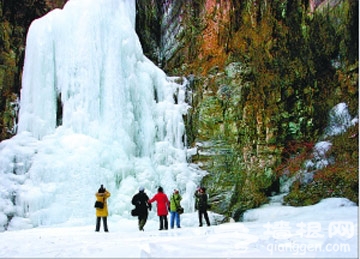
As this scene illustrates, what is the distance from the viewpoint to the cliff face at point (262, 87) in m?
14.1

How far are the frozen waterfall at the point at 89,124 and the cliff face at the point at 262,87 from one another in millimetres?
856

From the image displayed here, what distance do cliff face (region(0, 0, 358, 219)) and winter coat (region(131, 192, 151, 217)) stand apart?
14.6 ft

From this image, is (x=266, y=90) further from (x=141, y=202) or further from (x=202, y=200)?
(x=141, y=202)

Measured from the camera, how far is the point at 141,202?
9.40m

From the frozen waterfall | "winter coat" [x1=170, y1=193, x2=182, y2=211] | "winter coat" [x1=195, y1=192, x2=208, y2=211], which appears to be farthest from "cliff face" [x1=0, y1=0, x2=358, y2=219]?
"winter coat" [x1=170, y1=193, x2=182, y2=211]

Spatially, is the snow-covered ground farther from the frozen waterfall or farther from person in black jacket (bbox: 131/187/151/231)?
the frozen waterfall

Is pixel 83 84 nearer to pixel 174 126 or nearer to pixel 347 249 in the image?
pixel 174 126

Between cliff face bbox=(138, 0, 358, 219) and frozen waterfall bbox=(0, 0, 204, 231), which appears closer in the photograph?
frozen waterfall bbox=(0, 0, 204, 231)

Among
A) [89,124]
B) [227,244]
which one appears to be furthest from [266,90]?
[227,244]

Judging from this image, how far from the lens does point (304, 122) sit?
570 inches

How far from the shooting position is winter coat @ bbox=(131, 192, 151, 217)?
9.32 metres

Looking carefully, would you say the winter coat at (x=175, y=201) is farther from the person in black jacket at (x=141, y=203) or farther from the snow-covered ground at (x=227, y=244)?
the snow-covered ground at (x=227, y=244)

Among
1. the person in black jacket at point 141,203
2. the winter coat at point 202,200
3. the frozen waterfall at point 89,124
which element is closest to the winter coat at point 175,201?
the winter coat at point 202,200

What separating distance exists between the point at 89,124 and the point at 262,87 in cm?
542
